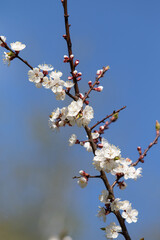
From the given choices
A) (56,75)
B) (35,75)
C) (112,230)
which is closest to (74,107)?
(56,75)

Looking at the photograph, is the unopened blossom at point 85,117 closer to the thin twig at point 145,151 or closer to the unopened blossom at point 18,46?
the thin twig at point 145,151

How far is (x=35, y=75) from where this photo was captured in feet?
7.96

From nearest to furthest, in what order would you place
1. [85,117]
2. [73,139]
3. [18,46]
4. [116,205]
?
→ [116,205], [85,117], [73,139], [18,46]

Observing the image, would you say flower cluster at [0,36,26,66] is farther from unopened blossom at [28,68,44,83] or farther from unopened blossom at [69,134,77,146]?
unopened blossom at [69,134,77,146]

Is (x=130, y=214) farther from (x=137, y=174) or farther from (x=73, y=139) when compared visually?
(x=73, y=139)

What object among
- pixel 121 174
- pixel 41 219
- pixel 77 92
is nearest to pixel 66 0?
pixel 77 92

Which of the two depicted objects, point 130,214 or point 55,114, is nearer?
point 130,214

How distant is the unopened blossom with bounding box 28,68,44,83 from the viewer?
7.85ft

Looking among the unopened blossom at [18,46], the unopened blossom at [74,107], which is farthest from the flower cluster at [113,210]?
the unopened blossom at [18,46]

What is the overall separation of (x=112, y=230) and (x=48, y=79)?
1.34 meters

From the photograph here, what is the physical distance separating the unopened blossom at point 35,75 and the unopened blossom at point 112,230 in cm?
133

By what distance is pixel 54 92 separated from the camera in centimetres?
236

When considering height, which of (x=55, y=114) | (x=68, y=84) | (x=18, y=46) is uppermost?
(x=18, y=46)

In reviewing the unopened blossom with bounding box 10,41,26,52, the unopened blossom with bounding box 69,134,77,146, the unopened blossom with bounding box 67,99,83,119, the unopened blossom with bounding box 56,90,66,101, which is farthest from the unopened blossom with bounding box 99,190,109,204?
the unopened blossom with bounding box 10,41,26,52
